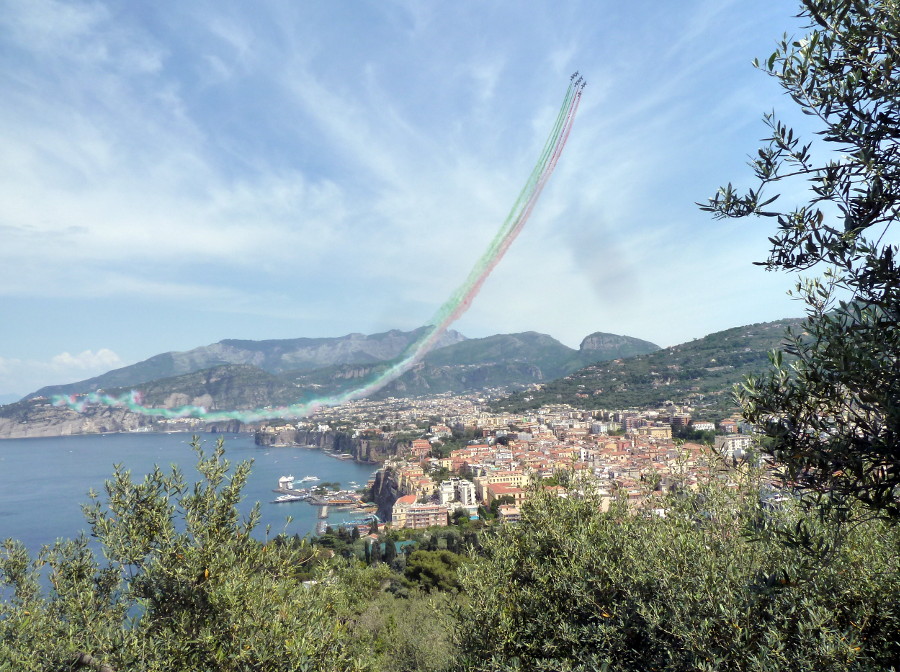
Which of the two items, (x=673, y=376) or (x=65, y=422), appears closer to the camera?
(x=673, y=376)

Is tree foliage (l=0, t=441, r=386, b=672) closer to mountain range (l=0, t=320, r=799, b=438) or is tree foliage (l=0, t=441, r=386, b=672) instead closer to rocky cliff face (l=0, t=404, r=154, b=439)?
mountain range (l=0, t=320, r=799, b=438)

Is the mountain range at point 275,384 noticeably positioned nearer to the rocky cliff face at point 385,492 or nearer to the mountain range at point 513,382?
the mountain range at point 513,382

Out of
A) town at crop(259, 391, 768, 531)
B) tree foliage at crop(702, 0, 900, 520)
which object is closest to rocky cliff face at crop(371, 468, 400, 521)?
town at crop(259, 391, 768, 531)

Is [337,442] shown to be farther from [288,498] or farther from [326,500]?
[326,500]

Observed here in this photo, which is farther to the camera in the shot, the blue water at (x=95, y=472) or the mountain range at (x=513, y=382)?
the mountain range at (x=513, y=382)

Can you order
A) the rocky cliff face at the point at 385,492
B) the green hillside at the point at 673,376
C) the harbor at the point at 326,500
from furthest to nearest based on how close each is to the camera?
the green hillside at the point at 673,376, the rocky cliff face at the point at 385,492, the harbor at the point at 326,500

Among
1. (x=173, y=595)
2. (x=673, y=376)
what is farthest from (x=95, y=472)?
(x=673, y=376)

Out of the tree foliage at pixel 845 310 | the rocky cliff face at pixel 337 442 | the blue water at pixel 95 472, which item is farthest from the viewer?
the rocky cliff face at pixel 337 442

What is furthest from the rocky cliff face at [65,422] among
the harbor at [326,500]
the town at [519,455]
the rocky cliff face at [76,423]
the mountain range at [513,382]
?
the harbor at [326,500]

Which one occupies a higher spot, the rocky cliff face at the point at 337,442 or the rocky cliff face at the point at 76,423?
the rocky cliff face at the point at 76,423
